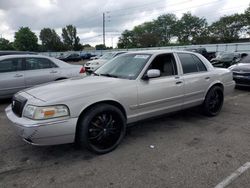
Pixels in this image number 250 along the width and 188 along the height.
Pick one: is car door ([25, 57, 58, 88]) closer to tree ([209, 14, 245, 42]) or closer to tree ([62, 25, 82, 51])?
tree ([209, 14, 245, 42])

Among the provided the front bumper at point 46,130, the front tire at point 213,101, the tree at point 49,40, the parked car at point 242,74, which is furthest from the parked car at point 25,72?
the tree at point 49,40

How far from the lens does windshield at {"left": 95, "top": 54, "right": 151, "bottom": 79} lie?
3.97 meters

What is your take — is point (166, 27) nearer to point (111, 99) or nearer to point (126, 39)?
point (126, 39)

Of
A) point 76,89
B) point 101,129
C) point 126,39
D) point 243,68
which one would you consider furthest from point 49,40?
point 101,129

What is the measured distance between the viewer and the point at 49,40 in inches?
3265

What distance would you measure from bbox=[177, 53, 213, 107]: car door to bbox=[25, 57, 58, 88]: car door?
412cm

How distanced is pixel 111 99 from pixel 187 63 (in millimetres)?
2111

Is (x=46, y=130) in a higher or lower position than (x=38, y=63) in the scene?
lower

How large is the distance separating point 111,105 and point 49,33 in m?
87.5

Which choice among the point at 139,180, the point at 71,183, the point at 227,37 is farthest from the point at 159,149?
the point at 227,37

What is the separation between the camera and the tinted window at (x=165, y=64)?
4219mm

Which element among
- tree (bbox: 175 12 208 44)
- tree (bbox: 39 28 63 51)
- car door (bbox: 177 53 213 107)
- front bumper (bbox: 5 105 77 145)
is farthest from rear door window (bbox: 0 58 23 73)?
tree (bbox: 39 28 63 51)

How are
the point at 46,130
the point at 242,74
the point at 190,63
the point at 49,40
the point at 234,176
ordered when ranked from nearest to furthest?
the point at 234,176, the point at 46,130, the point at 190,63, the point at 242,74, the point at 49,40

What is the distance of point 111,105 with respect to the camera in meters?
3.47
